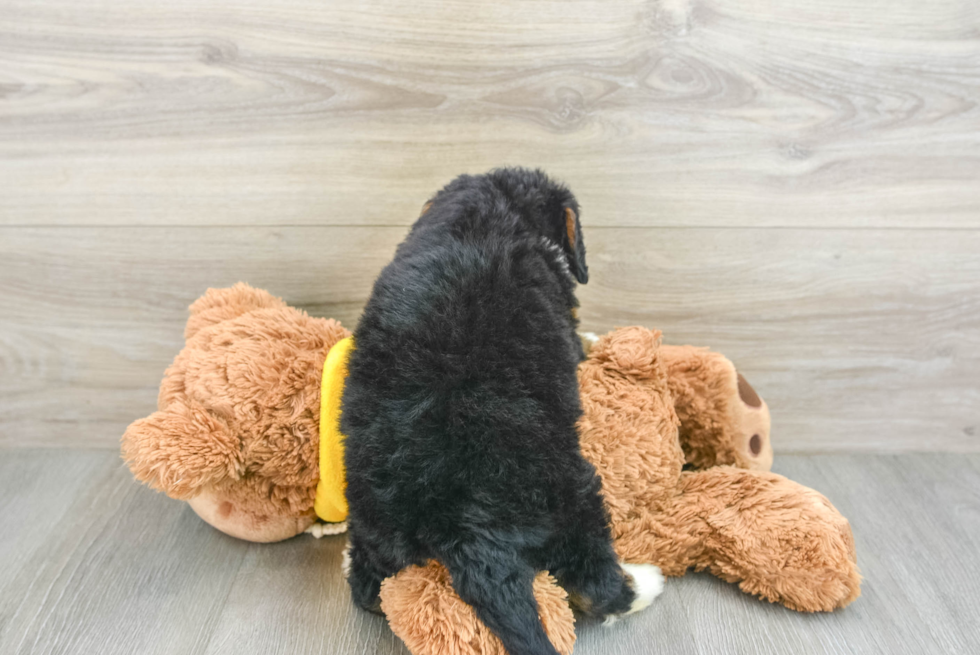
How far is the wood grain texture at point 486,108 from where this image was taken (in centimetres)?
82

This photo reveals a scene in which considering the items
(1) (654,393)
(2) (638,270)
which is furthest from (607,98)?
(1) (654,393)

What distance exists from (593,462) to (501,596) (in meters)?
0.21

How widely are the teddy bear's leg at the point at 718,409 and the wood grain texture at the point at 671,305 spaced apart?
12 cm

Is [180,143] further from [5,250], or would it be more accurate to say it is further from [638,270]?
[638,270]

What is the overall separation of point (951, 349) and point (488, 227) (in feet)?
2.52

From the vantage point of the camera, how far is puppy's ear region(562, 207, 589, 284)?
722 millimetres

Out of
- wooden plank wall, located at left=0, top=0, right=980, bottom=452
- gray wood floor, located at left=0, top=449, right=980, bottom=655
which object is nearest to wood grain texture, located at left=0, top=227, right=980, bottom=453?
wooden plank wall, located at left=0, top=0, right=980, bottom=452

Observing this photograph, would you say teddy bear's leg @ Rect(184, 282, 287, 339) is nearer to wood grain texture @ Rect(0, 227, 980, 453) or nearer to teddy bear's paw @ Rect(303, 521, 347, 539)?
wood grain texture @ Rect(0, 227, 980, 453)

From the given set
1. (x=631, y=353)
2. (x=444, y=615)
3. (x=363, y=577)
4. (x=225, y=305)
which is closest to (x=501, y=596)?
(x=444, y=615)

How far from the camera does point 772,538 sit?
0.71 meters

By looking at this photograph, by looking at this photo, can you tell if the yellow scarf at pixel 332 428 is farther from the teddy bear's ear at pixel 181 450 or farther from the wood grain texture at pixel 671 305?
the wood grain texture at pixel 671 305

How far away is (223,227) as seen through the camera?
896 millimetres

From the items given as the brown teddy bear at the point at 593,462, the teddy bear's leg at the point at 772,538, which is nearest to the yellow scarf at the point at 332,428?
the brown teddy bear at the point at 593,462

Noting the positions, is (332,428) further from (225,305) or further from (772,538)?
(772,538)
